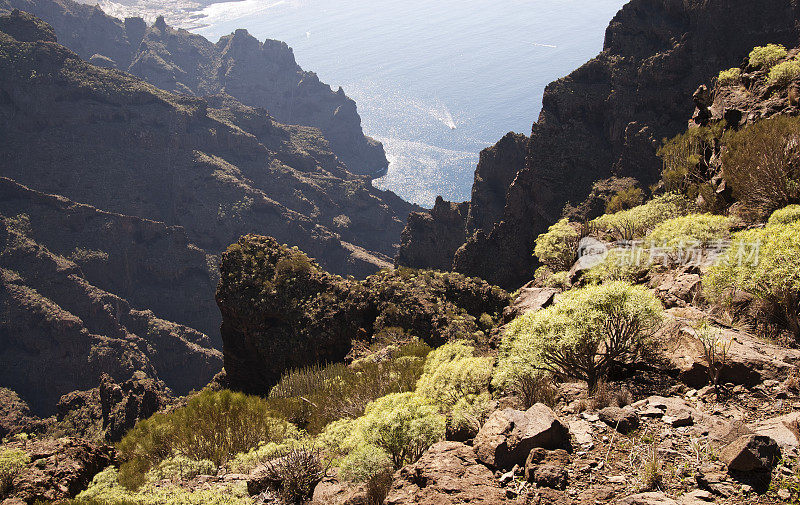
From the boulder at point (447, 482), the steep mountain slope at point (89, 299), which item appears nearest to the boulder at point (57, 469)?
the boulder at point (447, 482)

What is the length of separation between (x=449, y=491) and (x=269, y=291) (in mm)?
33634

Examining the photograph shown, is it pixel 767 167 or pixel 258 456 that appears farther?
pixel 767 167

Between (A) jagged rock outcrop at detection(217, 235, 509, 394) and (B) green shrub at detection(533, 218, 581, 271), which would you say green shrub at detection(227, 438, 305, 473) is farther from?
(A) jagged rock outcrop at detection(217, 235, 509, 394)

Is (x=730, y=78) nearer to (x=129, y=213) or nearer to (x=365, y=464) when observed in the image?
(x=365, y=464)

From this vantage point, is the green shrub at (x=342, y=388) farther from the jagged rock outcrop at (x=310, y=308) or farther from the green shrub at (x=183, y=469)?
the jagged rock outcrop at (x=310, y=308)

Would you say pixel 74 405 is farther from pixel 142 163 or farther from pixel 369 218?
pixel 369 218

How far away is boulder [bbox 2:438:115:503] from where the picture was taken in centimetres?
1304

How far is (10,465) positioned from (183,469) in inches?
170

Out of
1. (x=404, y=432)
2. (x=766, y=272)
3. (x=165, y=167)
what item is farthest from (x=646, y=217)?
(x=165, y=167)

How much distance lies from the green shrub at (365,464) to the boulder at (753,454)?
6.05 m

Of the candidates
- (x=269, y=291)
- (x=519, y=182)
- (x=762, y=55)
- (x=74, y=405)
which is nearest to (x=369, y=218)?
(x=519, y=182)

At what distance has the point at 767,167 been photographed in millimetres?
18500

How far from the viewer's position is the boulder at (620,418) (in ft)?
30.1

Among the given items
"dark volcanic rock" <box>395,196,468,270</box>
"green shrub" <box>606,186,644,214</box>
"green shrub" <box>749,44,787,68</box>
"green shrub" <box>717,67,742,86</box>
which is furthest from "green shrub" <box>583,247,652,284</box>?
"dark volcanic rock" <box>395,196,468,270</box>
